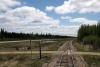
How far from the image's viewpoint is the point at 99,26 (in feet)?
194

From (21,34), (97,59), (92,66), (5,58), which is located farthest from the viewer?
(21,34)

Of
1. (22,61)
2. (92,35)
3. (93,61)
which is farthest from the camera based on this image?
(92,35)

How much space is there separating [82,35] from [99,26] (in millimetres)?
17384

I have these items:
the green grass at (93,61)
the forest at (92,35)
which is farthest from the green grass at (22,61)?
the forest at (92,35)

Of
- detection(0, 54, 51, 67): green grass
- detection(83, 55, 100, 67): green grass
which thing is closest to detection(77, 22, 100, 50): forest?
detection(83, 55, 100, 67): green grass

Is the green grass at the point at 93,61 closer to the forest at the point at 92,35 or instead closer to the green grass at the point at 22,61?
the green grass at the point at 22,61

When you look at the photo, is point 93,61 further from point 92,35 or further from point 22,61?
point 92,35

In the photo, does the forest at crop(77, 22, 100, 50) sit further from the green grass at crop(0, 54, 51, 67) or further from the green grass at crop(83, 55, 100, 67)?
the green grass at crop(0, 54, 51, 67)

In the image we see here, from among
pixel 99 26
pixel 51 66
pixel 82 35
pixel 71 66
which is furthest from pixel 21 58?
pixel 82 35

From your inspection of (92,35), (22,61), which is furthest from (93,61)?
(92,35)

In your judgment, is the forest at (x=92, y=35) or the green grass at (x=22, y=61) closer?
the green grass at (x=22, y=61)

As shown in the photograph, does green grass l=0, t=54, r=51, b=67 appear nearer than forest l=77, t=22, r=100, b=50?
Yes

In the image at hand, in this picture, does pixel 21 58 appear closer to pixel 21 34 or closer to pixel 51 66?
pixel 51 66

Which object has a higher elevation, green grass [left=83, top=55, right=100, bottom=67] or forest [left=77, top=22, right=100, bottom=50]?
forest [left=77, top=22, right=100, bottom=50]
